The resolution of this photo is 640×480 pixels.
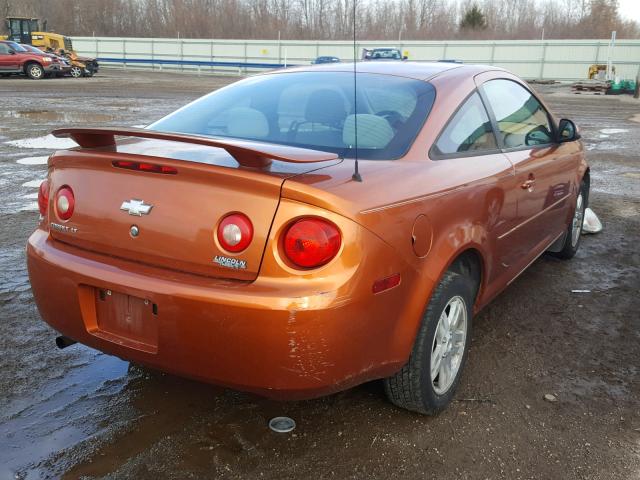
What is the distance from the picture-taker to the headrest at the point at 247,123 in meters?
3.11

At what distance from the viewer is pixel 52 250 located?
262cm

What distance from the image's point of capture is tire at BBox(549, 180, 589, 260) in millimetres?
5062

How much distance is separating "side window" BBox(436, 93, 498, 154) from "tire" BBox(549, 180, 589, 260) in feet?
6.44

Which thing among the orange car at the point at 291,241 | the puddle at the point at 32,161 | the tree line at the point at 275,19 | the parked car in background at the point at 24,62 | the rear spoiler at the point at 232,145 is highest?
the tree line at the point at 275,19

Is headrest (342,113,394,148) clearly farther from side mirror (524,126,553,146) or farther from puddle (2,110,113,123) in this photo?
puddle (2,110,113,123)

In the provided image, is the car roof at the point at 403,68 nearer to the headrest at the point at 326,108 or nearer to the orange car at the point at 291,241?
the orange car at the point at 291,241

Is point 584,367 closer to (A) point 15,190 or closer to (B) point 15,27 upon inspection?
(A) point 15,190

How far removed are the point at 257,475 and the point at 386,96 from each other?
1.92 m

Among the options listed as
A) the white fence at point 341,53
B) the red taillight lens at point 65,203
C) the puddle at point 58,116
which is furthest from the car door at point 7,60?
the red taillight lens at point 65,203

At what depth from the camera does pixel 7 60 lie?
28938mm

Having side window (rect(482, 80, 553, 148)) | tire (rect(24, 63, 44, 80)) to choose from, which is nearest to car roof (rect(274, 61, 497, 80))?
side window (rect(482, 80, 553, 148))

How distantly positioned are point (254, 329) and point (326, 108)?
1.45 m

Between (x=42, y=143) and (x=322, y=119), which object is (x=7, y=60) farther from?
(x=322, y=119)

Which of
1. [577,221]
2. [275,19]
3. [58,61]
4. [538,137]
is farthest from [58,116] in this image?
[275,19]
